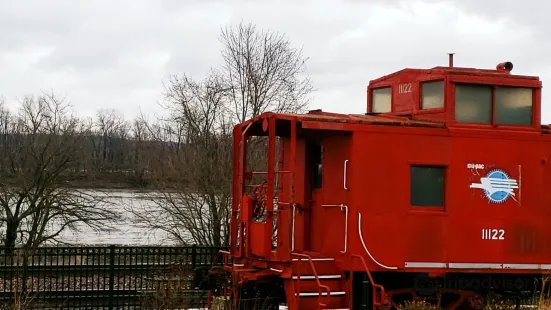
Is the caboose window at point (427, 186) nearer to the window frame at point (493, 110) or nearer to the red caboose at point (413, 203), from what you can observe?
the red caboose at point (413, 203)

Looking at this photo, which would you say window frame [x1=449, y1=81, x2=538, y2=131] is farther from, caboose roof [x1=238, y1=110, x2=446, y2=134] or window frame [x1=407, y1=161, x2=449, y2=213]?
window frame [x1=407, y1=161, x2=449, y2=213]

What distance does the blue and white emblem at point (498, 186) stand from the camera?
10.4 metres

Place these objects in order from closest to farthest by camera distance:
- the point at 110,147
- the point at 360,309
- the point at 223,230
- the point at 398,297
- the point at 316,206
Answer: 1. the point at 360,309
2. the point at 398,297
3. the point at 316,206
4. the point at 223,230
5. the point at 110,147

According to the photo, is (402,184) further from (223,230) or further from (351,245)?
(223,230)

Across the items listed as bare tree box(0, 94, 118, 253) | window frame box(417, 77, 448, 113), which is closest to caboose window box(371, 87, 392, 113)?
window frame box(417, 77, 448, 113)

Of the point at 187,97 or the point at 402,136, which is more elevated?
the point at 187,97

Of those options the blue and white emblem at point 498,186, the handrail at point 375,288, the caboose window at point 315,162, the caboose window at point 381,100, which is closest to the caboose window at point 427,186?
the blue and white emblem at point 498,186

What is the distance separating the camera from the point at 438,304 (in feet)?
33.4

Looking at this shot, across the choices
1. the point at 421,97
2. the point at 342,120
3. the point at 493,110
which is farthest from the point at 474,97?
the point at 342,120

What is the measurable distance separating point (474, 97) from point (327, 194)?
8.75 ft

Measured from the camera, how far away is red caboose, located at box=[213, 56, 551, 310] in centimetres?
988

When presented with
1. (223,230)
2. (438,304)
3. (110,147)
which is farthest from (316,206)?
(110,147)

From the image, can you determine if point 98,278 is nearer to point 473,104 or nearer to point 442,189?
point 442,189

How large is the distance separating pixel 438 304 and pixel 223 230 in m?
8.91
